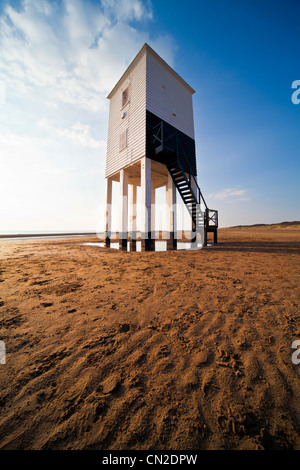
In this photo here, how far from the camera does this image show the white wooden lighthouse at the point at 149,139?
994 cm

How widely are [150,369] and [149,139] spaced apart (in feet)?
36.3

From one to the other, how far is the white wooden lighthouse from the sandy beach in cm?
641

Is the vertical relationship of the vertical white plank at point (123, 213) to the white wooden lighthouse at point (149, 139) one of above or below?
below

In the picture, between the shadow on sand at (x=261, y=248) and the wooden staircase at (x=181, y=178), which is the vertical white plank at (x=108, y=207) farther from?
Answer: the shadow on sand at (x=261, y=248)

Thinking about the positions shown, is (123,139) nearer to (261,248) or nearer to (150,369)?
(261,248)

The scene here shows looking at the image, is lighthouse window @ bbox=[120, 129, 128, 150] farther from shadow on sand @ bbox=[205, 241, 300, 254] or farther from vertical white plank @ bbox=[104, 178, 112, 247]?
shadow on sand @ bbox=[205, 241, 300, 254]

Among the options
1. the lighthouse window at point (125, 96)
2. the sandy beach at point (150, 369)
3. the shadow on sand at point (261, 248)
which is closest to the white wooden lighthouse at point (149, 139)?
the lighthouse window at point (125, 96)

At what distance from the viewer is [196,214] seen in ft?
35.5

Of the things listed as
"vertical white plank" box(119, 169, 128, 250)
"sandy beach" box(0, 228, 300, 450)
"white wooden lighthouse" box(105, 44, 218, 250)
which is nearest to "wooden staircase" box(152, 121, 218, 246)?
"white wooden lighthouse" box(105, 44, 218, 250)

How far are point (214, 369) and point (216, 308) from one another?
124 cm

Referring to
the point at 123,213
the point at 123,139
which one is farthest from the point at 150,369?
the point at 123,139

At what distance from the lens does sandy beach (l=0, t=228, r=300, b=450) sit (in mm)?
1279

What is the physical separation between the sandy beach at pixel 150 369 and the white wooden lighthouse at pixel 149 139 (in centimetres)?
641
